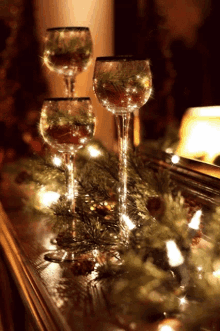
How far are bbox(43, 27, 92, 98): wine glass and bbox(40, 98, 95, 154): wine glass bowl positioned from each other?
217 mm

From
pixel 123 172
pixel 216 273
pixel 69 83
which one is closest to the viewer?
pixel 216 273

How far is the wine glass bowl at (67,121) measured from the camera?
1.90 ft

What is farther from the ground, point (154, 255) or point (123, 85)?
point (123, 85)

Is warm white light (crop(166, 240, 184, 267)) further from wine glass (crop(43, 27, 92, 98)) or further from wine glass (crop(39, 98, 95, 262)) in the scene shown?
wine glass (crop(43, 27, 92, 98))

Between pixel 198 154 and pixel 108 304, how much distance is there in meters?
0.45

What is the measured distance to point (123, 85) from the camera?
1.91ft

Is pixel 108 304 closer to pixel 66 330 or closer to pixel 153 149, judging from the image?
pixel 66 330

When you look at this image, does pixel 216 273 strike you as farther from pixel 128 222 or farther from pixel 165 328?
pixel 128 222

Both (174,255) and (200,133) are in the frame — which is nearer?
(174,255)

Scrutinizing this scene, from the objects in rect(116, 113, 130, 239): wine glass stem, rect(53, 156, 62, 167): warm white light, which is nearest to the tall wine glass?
rect(116, 113, 130, 239): wine glass stem

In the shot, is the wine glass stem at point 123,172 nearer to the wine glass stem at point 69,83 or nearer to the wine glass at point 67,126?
the wine glass at point 67,126

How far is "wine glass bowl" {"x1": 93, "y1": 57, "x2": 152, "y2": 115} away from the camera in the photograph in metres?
0.57

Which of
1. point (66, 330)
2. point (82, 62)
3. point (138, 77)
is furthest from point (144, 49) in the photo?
Result: point (66, 330)

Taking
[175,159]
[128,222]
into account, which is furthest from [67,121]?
[175,159]
